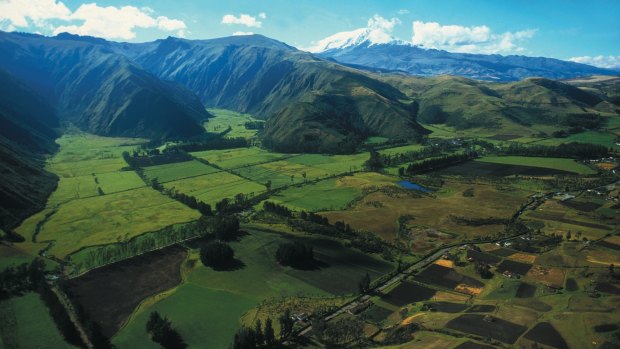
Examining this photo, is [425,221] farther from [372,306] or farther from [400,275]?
[372,306]

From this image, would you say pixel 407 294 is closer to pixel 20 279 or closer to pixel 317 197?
pixel 317 197

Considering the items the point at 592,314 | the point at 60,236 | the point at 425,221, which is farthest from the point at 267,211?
the point at 592,314

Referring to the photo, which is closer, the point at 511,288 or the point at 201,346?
the point at 201,346

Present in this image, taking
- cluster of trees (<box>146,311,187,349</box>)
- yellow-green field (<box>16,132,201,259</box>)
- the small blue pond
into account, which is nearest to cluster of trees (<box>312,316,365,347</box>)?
cluster of trees (<box>146,311,187,349</box>)

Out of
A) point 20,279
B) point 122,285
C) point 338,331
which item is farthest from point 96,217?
point 338,331

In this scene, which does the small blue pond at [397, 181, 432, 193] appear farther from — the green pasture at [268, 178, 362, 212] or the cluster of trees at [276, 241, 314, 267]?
the cluster of trees at [276, 241, 314, 267]

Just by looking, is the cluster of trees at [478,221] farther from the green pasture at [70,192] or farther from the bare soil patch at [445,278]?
the green pasture at [70,192]
